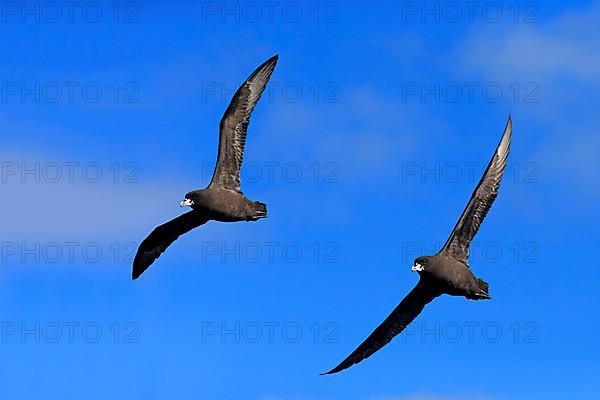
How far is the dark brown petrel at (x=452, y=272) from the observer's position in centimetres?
2323

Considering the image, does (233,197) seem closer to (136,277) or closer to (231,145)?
(231,145)

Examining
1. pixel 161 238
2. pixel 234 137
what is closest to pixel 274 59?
pixel 234 137

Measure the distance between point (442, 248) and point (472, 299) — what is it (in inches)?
52.4

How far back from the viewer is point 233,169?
24500mm

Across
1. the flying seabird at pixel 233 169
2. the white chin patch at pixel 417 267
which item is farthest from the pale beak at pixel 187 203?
the white chin patch at pixel 417 267

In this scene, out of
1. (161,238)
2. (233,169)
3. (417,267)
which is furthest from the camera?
(161,238)

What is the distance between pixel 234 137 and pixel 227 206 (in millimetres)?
1703

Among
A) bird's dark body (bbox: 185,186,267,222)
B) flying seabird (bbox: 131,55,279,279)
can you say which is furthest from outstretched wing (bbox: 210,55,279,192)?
bird's dark body (bbox: 185,186,267,222)

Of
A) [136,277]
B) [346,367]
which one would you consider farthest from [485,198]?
[136,277]

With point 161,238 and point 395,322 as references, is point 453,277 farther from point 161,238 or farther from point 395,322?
point 161,238

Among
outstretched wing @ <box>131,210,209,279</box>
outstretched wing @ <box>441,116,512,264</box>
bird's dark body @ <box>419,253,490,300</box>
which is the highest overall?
outstretched wing @ <box>131,210,209,279</box>

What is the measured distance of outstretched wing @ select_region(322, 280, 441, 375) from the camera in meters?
24.9

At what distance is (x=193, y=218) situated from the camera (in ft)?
87.9

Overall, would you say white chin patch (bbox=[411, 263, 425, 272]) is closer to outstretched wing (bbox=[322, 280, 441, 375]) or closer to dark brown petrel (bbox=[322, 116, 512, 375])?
dark brown petrel (bbox=[322, 116, 512, 375])
